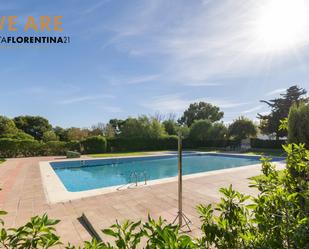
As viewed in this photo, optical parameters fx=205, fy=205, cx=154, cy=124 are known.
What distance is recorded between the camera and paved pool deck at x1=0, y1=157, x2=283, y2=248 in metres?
4.41

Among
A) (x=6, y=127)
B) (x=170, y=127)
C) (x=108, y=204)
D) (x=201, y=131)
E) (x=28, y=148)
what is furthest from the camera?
(x=170, y=127)

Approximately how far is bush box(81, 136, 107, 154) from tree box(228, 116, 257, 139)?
20.6 metres

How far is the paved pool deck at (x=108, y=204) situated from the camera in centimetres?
441

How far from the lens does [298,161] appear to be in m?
1.59

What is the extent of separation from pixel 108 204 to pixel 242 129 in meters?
31.0

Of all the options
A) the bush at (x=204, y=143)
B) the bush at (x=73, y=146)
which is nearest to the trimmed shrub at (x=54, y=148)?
the bush at (x=73, y=146)

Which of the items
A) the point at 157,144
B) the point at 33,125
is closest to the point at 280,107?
the point at 157,144

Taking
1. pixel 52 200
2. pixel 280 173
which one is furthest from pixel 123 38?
pixel 280 173

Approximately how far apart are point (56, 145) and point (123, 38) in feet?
49.1

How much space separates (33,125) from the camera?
136ft

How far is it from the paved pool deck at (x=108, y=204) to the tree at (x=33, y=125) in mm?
37582

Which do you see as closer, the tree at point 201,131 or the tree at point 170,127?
the tree at point 201,131

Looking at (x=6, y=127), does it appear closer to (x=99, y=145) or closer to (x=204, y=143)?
(x=99, y=145)

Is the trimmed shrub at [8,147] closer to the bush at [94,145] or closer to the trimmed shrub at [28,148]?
the trimmed shrub at [28,148]
